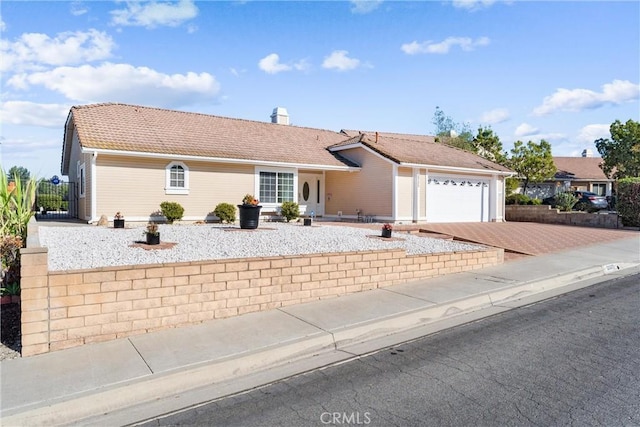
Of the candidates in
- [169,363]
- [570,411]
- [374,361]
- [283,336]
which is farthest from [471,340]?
[169,363]

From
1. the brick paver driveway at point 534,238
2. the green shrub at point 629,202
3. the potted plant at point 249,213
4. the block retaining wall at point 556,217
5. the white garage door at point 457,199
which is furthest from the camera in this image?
the block retaining wall at point 556,217

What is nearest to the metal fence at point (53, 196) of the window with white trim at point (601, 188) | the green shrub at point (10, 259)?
the green shrub at point (10, 259)

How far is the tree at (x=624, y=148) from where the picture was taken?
33.0m

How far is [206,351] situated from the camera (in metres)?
5.19

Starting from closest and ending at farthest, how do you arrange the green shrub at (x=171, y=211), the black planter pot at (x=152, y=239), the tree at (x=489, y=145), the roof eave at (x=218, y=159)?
the black planter pot at (x=152, y=239), the roof eave at (x=218, y=159), the green shrub at (x=171, y=211), the tree at (x=489, y=145)

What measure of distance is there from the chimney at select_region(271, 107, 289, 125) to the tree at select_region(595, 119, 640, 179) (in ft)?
85.2

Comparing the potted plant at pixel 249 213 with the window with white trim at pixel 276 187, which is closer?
the potted plant at pixel 249 213

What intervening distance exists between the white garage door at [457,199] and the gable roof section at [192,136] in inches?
168

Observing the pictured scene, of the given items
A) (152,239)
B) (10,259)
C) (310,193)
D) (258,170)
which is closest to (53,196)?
(258,170)

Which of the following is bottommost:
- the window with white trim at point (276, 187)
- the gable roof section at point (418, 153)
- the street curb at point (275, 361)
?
the street curb at point (275, 361)

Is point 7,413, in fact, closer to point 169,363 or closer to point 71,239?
point 169,363

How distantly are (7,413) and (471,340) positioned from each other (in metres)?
5.11

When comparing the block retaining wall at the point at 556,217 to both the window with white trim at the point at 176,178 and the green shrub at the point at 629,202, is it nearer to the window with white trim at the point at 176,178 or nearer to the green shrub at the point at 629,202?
the green shrub at the point at 629,202

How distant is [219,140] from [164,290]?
1385 centimetres
